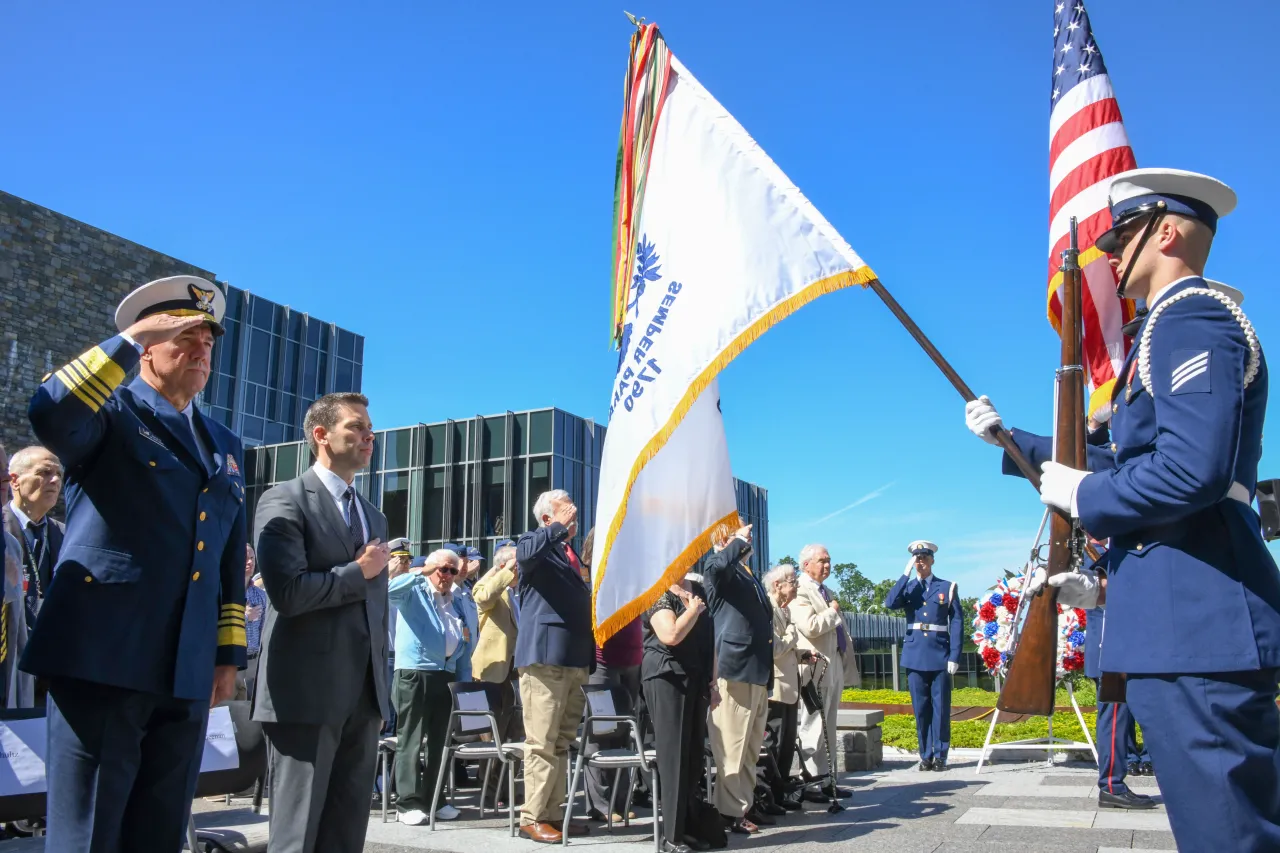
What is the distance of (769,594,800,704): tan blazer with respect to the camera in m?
8.12

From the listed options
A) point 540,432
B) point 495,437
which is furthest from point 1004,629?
point 495,437

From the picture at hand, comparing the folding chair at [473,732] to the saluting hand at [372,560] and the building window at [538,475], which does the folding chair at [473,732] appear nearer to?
the saluting hand at [372,560]

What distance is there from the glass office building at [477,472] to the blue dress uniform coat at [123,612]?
99.7ft

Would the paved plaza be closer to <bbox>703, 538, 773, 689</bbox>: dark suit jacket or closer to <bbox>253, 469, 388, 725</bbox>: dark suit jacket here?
<bbox>703, 538, 773, 689</bbox>: dark suit jacket

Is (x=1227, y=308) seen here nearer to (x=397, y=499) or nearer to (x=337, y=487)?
(x=337, y=487)

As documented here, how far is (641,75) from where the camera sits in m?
5.25

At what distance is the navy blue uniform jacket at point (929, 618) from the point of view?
33.1ft

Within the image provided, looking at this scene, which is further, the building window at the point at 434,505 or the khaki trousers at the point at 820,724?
the building window at the point at 434,505

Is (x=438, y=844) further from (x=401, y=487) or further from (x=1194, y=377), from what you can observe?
(x=401, y=487)

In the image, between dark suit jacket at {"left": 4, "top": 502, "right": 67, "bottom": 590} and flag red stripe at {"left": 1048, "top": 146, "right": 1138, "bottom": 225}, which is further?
flag red stripe at {"left": 1048, "top": 146, "right": 1138, "bottom": 225}

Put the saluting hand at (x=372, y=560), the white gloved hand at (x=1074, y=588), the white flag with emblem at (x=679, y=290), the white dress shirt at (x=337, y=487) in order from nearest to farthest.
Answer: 1. the white gloved hand at (x=1074, y=588)
2. the saluting hand at (x=372, y=560)
3. the white dress shirt at (x=337, y=487)
4. the white flag with emblem at (x=679, y=290)

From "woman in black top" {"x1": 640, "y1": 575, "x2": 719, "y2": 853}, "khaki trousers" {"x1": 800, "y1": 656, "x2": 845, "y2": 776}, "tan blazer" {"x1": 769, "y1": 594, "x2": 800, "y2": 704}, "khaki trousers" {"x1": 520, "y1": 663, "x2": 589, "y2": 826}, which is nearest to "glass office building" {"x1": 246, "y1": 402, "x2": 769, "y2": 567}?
"khaki trousers" {"x1": 800, "y1": 656, "x2": 845, "y2": 776}

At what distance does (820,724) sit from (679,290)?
20.1 ft

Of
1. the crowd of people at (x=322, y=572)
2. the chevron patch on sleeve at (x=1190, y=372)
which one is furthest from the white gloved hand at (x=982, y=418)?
the chevron patch on sleeve at (x=1190, y=372)
